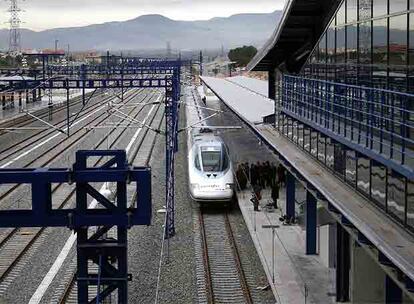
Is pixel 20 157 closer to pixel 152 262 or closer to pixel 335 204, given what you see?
pixel 152 262

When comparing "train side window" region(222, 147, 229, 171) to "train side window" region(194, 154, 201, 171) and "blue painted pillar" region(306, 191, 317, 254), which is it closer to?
"train side window" region(194, 154, 201, 171)

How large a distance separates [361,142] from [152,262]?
26.3 feet

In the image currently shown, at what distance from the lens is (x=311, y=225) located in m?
17.1

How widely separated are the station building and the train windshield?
5.30 metres

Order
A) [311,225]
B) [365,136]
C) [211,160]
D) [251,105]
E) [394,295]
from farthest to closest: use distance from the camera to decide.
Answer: [251,105] → [211,160] → [311,225] → [394,295] → [365,136]

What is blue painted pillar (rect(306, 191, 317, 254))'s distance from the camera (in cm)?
1706

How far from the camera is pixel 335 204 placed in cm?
1017

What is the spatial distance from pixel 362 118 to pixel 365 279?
3394 mm

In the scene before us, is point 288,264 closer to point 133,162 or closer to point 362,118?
point 362,118

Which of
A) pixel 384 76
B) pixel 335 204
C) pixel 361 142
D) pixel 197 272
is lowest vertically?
pixel 197 272

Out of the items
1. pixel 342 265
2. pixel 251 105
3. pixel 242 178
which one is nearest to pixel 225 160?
pixel 242 178

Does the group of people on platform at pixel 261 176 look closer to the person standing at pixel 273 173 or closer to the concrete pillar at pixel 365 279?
the person standing at pixel 273 173

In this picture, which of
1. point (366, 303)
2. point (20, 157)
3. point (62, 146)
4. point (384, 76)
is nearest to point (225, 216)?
point (366, 303)

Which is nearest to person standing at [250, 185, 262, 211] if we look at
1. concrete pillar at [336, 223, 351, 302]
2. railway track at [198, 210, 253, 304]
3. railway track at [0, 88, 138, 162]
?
railway track at [198, 210, 253, 304]
